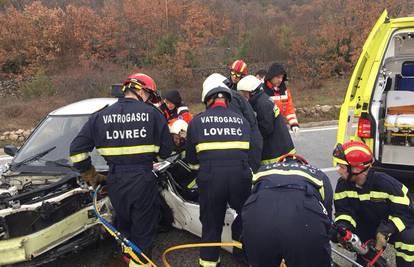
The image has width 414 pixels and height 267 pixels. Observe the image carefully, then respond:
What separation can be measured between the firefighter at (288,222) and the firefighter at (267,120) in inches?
70.6

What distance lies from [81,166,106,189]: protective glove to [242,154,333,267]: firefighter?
157cm

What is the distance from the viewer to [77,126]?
4.29m

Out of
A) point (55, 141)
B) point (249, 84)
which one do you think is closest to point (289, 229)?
point (249, 84)

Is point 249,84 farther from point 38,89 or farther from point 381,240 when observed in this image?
point 38,89

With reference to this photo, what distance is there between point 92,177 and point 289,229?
74.9 inches

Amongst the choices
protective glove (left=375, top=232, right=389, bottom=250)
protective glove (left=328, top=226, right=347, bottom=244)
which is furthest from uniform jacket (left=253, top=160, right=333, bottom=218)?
protective glove (left=375, top=232, right=389, bottom=250)

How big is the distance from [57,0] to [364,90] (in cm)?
2357

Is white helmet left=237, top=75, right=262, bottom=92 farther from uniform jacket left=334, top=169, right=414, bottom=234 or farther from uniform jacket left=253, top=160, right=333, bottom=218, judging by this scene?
uniform jacket left=253, top=160, right=333, bottom=218

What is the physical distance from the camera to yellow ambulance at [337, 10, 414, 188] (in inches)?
169

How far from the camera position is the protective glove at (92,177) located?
334 cm

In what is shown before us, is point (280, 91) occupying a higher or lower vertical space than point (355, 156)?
higher

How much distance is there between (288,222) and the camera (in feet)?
7.13

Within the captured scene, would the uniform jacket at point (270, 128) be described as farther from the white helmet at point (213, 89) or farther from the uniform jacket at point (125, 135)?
the uniform jacket at point (125, 135)

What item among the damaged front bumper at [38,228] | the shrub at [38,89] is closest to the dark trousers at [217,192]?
the damaged front bumper at [38,228]
